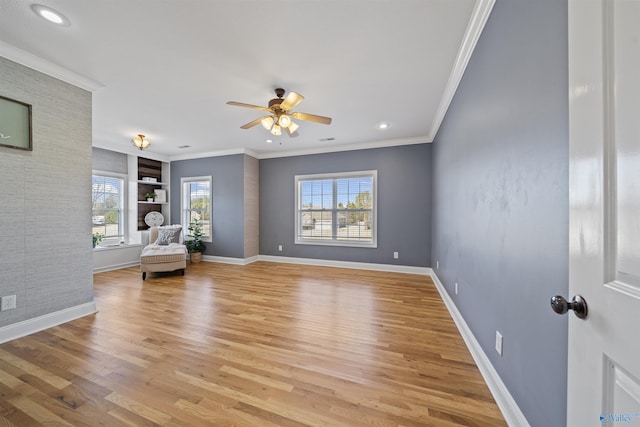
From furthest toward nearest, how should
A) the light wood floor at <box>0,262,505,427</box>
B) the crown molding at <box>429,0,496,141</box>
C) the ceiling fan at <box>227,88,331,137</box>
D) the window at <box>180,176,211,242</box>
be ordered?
the window at <box>180,176,211,242</box> < the ceiling fan at <box>227,88,331,137</box> < the crown molding at <box>429,0,496,141</box> < the light wood floor at <box>0,262,505,427</box>

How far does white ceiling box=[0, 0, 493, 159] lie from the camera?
1658mm

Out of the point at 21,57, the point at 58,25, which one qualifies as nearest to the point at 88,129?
the point at 21,57

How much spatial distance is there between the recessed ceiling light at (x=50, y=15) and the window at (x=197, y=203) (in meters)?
3.87

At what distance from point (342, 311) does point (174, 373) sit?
1.70 metres

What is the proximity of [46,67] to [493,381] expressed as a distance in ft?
15.1

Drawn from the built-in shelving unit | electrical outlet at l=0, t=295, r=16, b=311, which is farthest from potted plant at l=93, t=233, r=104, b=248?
electrical outlet at l=0, t=295, r=16, b=311

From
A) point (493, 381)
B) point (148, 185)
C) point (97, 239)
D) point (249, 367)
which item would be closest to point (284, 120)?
point (249, 367)

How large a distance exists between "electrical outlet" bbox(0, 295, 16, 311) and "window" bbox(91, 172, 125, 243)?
10.7 ft

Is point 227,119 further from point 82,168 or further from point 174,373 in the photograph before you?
point 174,373

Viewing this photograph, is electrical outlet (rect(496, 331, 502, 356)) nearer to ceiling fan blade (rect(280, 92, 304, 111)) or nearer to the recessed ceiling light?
ceiling fan blade (rect(280, 92, 304, 111))

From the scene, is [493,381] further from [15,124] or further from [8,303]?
[15,124]

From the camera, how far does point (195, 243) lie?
216 inches

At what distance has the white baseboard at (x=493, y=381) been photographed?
4.08 ft

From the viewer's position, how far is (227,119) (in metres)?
3.58
